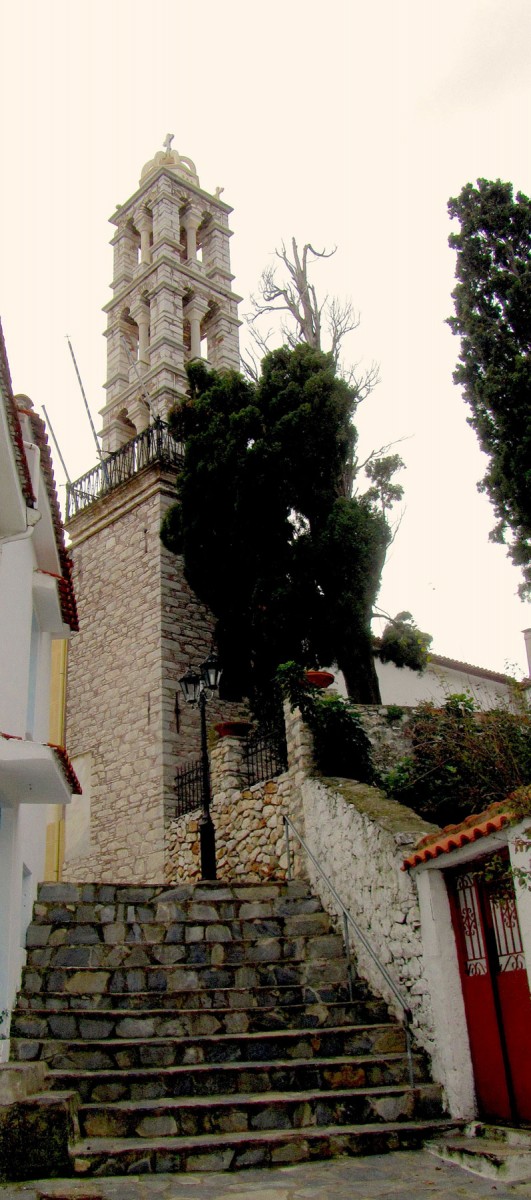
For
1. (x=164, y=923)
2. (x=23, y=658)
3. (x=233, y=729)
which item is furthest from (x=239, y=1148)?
(x=233, y=729)

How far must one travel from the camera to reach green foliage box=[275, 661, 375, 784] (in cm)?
1081

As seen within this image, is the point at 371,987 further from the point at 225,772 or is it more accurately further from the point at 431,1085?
the point at 225,772

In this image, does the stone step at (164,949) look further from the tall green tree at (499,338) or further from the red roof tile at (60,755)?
the tall green tree at (499,338)

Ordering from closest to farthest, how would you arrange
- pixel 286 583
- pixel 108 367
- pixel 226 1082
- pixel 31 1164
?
pixel 31 1164 < pixel 226 1082 < pixel 286 583 < pixel 108 367

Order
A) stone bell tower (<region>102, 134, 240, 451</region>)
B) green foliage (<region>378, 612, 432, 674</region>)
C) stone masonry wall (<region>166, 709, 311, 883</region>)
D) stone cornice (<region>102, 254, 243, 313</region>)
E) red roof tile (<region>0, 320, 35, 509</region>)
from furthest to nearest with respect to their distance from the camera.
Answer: stone cornice (<region>102, 254, 243, 313</region>)
stone bell tower (<region>102, 134, 240, 451</region>)
green foliage (<region>378, 612, 432, 674</region>)
stone masonry wall (<region>166, 709, 311, 883</region>)
red roof tile (<region>0, 320, 35, 509</region>)

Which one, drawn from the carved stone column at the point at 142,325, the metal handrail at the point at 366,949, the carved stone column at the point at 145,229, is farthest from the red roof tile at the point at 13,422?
the carved stone column at the point at 145,229

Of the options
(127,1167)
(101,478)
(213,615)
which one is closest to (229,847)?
(213,615)

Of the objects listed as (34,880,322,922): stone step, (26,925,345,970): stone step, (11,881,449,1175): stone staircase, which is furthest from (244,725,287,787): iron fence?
(26,925,345,970): stone step

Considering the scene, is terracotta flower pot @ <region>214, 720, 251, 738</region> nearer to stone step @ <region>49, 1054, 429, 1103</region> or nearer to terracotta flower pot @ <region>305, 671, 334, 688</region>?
terracotta flower pot @ <region>305, 671, 334, 688</region>

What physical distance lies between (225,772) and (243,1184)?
7628mm

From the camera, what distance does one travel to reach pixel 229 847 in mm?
12359

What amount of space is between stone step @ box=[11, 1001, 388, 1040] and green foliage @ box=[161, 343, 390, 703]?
665 centimetres

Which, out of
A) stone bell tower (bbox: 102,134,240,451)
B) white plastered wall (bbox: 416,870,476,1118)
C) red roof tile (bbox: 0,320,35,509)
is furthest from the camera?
stone bell tower (bbox: 102,134,240,451)

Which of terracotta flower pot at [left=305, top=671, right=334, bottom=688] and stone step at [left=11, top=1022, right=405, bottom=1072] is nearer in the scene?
stone step at [left=11, top=1022, right=405, bottom=1072]
